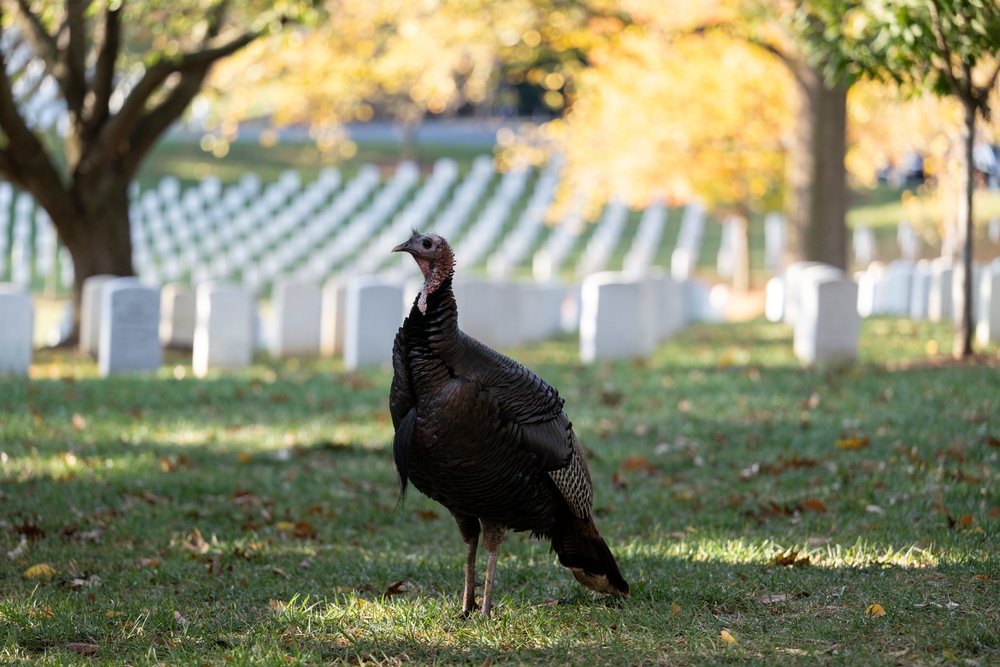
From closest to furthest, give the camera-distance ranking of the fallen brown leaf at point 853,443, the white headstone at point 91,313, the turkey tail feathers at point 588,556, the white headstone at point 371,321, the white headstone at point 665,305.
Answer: the turkey tail feathers at point 588,556
the fallen brown leaf at point 853,443
the white headstone at point 371,321
the white headstone at point 91,313
the white headstone at point 665,305

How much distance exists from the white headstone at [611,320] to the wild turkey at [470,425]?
29.2 ft

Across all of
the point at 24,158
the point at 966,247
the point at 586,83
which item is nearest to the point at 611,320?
the point at 966,247

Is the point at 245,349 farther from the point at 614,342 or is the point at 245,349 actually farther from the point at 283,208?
the point at 283,208

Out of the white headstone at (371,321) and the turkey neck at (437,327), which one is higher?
the turkey neck at (437,327)

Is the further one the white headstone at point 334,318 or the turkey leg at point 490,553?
the white headstone at point 334,318

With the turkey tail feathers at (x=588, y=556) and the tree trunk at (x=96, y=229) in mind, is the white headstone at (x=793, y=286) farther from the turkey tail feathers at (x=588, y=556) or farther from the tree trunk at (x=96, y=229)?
the turkey tail feathers at (x=588, y=556)

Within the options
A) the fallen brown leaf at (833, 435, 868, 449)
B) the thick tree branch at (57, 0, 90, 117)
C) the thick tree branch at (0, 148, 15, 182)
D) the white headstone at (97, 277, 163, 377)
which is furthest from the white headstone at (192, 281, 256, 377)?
the fallen brown leaf at (833, 435, 868, 449)

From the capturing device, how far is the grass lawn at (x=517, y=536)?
4402 millimetres

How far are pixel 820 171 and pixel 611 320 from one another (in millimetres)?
5353

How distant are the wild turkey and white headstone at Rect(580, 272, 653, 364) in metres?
8.89

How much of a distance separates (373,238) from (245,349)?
22.5 meters

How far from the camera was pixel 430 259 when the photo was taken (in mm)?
4406

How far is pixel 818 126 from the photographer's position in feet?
55.3

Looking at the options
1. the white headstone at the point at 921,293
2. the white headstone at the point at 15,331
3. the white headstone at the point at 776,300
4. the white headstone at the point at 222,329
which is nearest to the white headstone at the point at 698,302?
the white headstone at the point at 776,300
